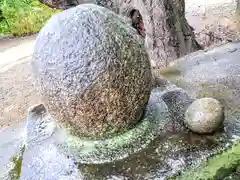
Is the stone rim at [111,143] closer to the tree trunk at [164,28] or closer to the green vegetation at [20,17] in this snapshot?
the tree trunk at [164,28]

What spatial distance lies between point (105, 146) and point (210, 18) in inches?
267

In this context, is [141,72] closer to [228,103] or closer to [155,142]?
[155,142]

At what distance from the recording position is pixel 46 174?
2.39m

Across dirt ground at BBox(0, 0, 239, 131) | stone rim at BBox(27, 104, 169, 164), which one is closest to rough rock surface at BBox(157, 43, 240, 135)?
stone rim at BBox(27, 104, 169, 164)

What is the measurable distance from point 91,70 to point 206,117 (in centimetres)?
81

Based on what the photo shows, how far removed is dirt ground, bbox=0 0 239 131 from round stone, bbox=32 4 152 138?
3492 millimetres

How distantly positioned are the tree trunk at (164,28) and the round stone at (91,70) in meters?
2.41

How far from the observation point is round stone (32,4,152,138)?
2314mm

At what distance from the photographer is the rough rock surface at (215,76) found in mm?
A: 2919

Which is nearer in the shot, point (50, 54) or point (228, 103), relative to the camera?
point (50, 54)

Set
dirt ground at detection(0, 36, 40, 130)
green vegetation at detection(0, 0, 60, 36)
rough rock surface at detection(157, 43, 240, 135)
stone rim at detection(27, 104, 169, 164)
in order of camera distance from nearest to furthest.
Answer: stone rim at detection(27, 104, 169, 164) < rough rock surface at detection(157, 43, 240, 135) < dirt ground at detection(0, 36, 40, 130) < green vegetation at detection(0, 0, 60, 36)

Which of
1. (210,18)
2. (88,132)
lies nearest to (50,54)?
(88,132)

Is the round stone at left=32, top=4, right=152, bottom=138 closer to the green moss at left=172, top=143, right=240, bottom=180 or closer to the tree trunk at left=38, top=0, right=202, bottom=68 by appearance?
the green moss at left=172, top=143, right=240, bottom=180

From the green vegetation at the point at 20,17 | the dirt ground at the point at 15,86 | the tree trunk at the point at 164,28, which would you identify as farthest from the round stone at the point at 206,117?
the green vegetation at the point at 20,17
